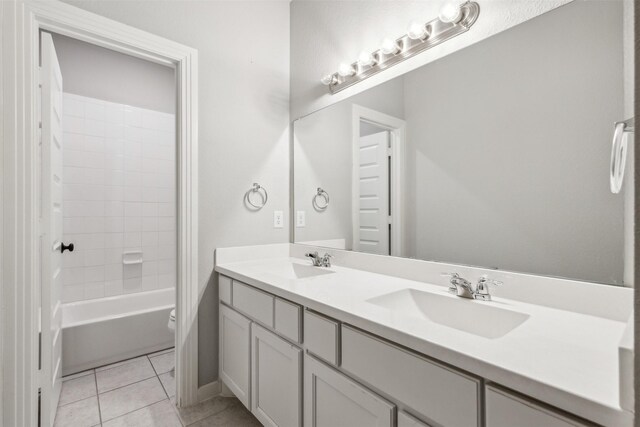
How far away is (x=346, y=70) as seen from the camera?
167 cm

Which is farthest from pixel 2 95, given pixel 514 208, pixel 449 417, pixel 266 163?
pixel 514 208

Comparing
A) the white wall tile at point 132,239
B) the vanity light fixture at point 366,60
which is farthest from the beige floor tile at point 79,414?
the vanity light fixture at point 366,60

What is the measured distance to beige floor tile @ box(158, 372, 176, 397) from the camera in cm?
184

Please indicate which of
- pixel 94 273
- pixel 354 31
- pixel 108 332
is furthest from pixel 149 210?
pixel 354 31

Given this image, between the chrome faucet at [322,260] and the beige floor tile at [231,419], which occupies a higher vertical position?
the chrome faucet at [322,260]

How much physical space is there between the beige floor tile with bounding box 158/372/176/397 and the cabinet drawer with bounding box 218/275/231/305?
67 centimetres

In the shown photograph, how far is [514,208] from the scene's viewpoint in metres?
1.07

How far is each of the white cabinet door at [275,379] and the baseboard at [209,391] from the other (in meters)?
0.47

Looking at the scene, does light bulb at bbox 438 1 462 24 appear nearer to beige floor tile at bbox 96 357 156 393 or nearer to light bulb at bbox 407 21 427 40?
light bulb at bbox 407 21 427 40

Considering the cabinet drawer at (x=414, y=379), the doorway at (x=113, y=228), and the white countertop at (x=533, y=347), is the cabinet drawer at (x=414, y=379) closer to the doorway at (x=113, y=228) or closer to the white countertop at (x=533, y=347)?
the white countertop at (x=533, y=347)

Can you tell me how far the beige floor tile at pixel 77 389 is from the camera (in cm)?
177

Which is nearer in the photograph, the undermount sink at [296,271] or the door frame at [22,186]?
the door frame at [22,186]

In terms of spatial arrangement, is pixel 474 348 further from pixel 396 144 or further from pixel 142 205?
pixel 142 205

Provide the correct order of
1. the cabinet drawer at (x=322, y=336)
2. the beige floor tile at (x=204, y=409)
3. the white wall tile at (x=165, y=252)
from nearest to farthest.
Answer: the cabinet drawer at (x=322, y=336)
the beige floor tile at (x=204, y=409)
the white wall tile at (x=165, y=252)
